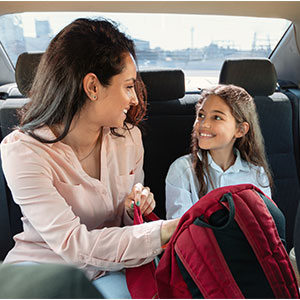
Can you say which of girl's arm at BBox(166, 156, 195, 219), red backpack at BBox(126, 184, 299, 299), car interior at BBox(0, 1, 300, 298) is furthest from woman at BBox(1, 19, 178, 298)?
car interior at BBox(0, 1, 300, 298)

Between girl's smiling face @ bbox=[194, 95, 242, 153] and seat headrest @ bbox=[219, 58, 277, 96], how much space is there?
199 millimetres

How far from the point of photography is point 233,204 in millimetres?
994

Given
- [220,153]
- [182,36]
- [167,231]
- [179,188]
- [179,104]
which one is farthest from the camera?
[182,36]

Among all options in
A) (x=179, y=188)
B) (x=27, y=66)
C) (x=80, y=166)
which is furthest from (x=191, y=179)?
(x=27, y=66)

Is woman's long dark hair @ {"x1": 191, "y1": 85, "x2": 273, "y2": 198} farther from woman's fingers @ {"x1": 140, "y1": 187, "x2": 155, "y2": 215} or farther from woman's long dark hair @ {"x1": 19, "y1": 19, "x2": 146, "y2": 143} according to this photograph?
woman's long dark hair @ {"x1": 19, "y1": 19, "x2": 146, "y2": 143}

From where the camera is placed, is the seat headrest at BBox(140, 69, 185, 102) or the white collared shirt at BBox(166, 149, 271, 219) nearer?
the white collared shirt at BBox(166, 149, 271, 219)

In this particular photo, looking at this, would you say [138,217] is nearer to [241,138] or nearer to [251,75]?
[241,138]

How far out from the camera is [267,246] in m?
0.99

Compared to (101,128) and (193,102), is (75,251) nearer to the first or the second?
(101,128)

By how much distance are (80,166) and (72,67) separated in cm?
31

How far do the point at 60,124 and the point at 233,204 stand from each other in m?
0.61

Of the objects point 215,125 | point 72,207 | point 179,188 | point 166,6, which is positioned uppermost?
point 166,6

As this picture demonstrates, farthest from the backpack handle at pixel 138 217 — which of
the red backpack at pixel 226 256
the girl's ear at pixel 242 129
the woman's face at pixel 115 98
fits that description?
the girl's ear at pixel 242 129

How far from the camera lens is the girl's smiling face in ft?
5.39
